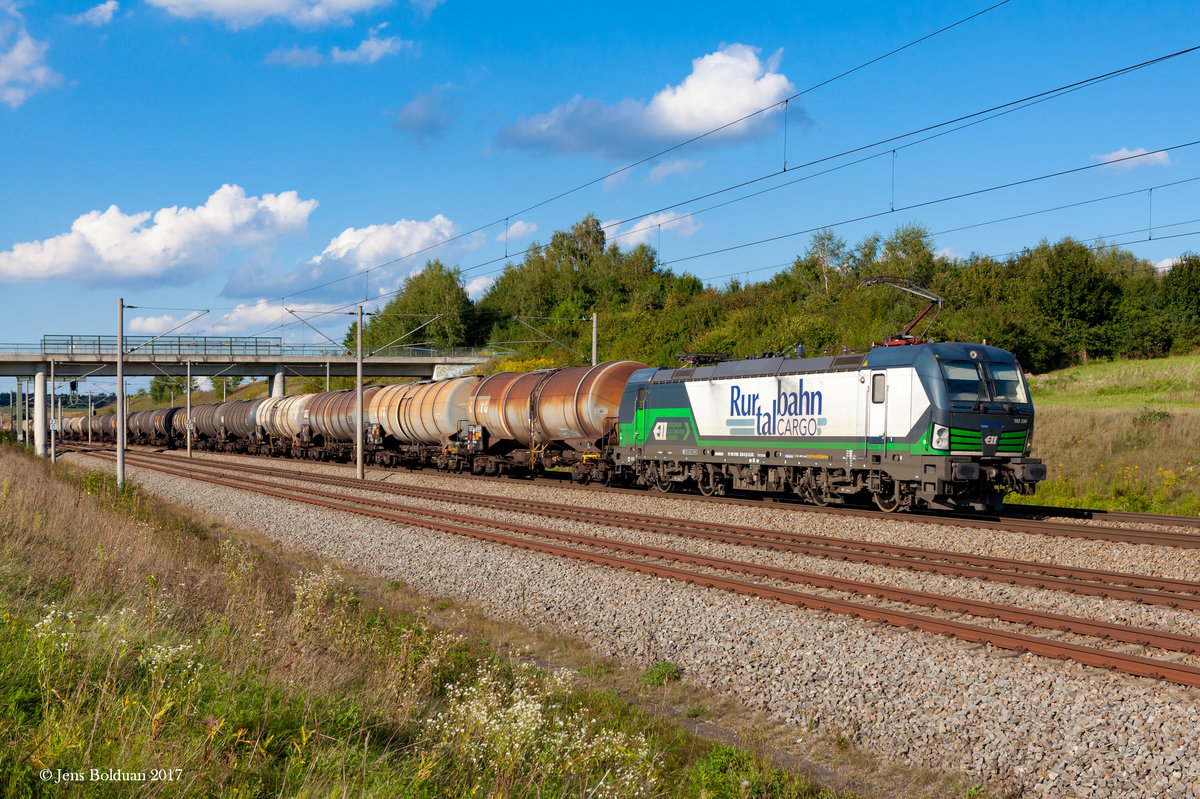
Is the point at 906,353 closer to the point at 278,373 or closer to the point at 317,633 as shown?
the point at 317,633

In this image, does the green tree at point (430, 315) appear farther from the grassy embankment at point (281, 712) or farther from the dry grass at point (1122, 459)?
the grassy embankment at point (281, 712)

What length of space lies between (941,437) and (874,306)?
3724 centimetres

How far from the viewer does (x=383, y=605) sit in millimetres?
12102

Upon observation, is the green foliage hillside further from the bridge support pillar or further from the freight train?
the bridge support pillar

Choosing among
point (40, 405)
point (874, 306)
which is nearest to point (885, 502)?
point (874, 306)

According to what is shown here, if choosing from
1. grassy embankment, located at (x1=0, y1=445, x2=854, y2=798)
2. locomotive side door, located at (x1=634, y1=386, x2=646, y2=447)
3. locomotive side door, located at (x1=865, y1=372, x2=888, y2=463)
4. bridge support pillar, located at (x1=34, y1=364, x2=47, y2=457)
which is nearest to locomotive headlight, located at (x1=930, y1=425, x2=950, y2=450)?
locomotive side door, located at (x1=865, y1=372, x2=888, y2=463)

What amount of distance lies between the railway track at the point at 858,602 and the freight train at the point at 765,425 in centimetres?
505

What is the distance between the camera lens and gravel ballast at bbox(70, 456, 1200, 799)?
651cm

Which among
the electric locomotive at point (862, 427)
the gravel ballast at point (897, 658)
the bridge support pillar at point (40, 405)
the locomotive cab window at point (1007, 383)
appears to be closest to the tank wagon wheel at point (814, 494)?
the electric locomotive at point (862, 427)

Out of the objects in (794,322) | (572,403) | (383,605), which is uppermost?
(794,322)

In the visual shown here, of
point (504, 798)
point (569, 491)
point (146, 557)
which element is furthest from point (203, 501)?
point (504, 798)

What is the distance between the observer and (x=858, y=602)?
11.3 metres

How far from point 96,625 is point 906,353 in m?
15.3

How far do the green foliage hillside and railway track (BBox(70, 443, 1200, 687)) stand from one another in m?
15.9
